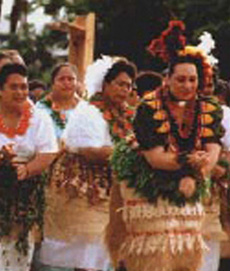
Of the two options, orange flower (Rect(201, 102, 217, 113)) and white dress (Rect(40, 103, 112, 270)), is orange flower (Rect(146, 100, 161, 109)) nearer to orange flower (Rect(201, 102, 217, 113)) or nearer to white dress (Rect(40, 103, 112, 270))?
orange flower (Rect(201, 102, 217, 113))

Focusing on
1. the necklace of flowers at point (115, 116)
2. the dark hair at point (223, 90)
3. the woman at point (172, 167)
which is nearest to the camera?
the woman at point (172, 167)

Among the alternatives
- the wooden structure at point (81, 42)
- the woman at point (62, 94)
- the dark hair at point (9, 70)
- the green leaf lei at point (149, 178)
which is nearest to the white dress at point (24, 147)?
the dark hair at point (9, 70)

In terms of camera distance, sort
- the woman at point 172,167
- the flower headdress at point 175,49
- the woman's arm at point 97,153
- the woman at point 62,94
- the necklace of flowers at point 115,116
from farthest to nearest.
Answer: the woman at point 62,94 < the necklace of flowers at point 115,116 < the woman's arm at point 97,153 < the flower headdress at point 175,49 < the woman at point 172,167

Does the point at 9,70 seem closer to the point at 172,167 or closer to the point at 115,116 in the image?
the point at 115,116

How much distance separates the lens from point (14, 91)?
28.7 feet

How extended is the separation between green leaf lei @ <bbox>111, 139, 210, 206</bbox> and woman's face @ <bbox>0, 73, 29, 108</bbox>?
0.84m

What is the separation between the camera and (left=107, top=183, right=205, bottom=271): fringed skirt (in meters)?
8.19

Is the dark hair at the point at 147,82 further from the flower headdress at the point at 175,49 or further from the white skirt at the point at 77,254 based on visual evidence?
the flower headdress at the point at 175,49

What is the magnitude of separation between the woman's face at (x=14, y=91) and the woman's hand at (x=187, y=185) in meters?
1.44

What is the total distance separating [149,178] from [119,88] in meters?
1.46

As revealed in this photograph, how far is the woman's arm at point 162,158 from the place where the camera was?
802 cm

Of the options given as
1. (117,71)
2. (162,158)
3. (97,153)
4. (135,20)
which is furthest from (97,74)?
(135,20)

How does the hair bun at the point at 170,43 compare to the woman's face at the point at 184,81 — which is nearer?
the woman's face at the point at 184,81

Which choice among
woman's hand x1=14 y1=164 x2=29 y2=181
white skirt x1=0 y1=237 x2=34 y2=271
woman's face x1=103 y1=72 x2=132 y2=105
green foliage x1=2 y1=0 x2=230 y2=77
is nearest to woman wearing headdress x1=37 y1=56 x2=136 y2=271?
woman's face x1=103 y1=72 x2=132 y2=105
